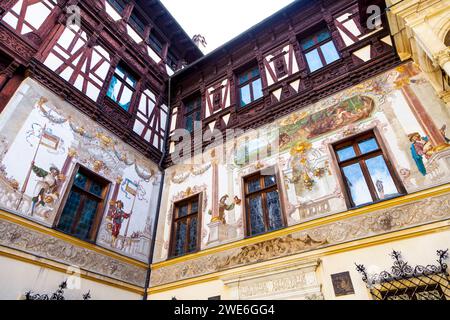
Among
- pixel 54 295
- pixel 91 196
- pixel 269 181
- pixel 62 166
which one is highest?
pixel 62 166

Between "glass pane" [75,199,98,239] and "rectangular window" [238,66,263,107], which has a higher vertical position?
"rectangular window" [238,66,263,107]

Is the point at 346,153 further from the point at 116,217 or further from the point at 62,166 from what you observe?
the point at 62,166

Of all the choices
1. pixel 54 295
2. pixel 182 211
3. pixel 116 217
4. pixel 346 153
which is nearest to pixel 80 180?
pixel 116 217

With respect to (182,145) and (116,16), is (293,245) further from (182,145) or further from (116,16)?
(116,16)

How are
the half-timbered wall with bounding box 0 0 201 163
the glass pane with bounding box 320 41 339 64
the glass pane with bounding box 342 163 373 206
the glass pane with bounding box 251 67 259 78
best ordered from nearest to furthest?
the glass pane with bounding box 342 163 373 206
the half-timbered wall with bounding box 0 0 201 163
the glass pane with bounding box 320 41 339 64
the glass pane with bounding box 251 67 259 78

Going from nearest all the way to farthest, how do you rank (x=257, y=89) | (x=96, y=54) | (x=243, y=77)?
(x=96, y=54), (x=257, y=89), (x=243, y=77)

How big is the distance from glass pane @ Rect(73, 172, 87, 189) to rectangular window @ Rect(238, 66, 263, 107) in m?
4.99

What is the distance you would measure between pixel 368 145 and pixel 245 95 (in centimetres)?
443

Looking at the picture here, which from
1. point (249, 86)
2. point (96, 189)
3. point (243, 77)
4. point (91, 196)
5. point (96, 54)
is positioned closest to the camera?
point (91, 196)

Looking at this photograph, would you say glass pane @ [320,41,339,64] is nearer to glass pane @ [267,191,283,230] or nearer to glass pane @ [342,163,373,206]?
glass pane @ [342,163,373,206]

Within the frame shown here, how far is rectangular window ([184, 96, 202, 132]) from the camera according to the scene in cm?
1026

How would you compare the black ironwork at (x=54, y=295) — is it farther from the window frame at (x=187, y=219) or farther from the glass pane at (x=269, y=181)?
the glass pane at (x=269, y=181)

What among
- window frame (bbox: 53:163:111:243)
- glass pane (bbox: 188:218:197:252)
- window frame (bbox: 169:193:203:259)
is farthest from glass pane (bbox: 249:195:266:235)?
window frame (bbox: 53:163:111:243)

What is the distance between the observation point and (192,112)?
10633 millimetres
